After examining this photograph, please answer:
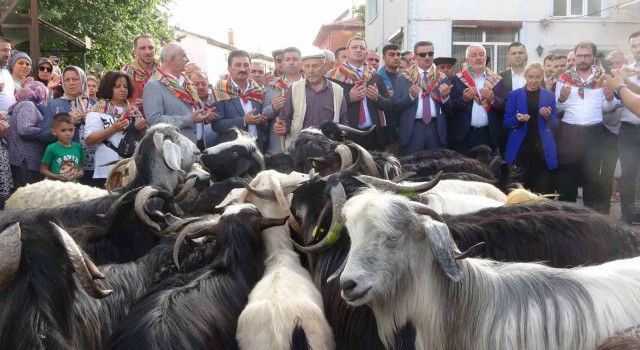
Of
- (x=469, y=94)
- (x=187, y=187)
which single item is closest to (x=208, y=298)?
(x=187, y=187)

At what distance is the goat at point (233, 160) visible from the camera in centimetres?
637

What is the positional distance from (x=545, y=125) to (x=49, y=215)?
5938 millimetres

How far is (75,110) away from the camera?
7.23 metres

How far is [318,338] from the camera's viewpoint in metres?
3.20

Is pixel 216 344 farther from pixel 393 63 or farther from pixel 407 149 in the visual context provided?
pixel 393 63

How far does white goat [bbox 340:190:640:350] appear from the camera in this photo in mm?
2855

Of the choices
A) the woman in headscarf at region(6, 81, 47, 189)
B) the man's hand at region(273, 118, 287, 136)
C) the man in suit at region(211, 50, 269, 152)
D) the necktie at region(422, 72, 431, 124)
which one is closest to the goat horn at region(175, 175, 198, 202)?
the man's hand at region(273, 118, 287, 136)

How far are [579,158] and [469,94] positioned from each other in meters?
1.67

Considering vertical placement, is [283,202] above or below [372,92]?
below

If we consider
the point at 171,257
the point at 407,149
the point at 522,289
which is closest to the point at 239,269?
the point at 171,257

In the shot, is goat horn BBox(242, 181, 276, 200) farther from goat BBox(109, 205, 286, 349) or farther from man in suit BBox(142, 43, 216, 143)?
man in suit BBox(142, 43, 216, 143)

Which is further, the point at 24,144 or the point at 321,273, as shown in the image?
the point at 24,144

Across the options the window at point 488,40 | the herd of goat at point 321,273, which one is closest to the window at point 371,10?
the window at point 488,40

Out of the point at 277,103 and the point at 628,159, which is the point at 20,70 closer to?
the point at 277,103
